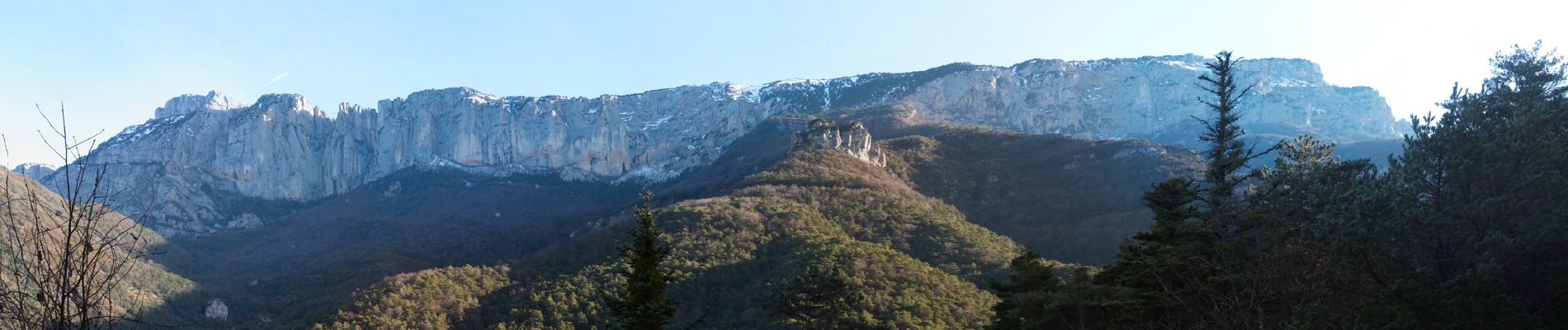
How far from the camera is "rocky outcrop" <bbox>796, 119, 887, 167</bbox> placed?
9825cm

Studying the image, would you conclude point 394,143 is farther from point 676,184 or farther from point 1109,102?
point 1109,102

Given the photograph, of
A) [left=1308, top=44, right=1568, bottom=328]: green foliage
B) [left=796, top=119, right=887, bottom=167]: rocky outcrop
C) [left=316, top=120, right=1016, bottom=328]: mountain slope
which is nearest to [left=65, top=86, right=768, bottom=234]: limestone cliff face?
[left=796, top=119, right=887, bottom=167]: rocky outcrop

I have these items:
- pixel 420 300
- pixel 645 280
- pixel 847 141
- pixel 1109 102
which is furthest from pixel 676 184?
pixel 645 280

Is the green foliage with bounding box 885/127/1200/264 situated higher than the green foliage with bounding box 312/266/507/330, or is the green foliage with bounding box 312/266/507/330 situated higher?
the green foliage with bounding box 885/127/1200/264

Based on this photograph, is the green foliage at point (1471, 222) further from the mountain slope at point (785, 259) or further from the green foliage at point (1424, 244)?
the mountain slope at point (785, 259)

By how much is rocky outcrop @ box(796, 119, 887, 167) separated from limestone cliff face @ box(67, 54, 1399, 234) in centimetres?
6884

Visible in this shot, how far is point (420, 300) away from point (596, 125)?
141 metres

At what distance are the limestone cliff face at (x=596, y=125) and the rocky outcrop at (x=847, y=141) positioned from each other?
226ft

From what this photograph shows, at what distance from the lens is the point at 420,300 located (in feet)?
178

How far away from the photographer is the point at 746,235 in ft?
201

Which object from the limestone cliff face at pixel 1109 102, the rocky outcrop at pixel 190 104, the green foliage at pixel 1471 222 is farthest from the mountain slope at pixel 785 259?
the rocky outcrop at pixel 190 104

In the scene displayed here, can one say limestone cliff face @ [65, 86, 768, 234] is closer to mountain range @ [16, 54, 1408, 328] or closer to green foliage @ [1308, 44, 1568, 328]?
mountain range @ [16, 54, 1408, 328]

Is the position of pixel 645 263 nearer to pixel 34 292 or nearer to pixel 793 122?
pixel 34 292

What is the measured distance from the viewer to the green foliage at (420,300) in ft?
163
